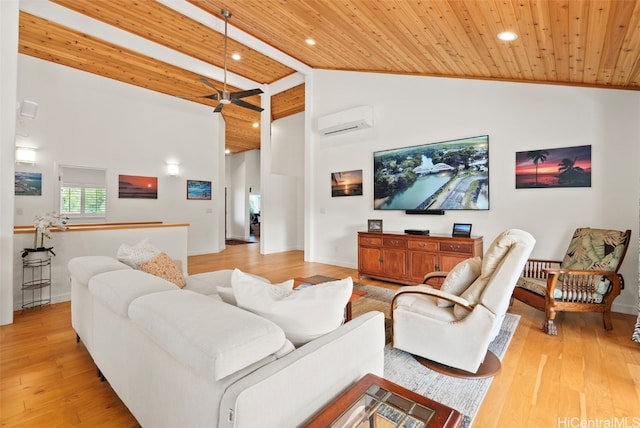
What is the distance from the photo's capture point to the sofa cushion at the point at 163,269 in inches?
96.3

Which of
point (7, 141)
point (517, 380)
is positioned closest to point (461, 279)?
point (517, 380)

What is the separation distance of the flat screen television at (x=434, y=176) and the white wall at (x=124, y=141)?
15.5 ft

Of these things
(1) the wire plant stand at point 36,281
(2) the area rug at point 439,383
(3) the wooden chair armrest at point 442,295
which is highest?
(3) the wooden chair armrest at point 442,295

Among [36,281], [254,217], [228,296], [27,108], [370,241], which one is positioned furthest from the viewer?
[254,217]

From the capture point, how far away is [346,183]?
601 cm

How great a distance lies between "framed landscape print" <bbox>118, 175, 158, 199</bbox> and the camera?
20.8 ft

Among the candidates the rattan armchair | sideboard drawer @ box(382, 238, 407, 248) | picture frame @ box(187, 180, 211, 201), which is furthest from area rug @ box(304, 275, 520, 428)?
picture frame @ box(187, 180, 211, 201)

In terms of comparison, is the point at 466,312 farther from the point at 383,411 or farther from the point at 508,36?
the point at 508,36

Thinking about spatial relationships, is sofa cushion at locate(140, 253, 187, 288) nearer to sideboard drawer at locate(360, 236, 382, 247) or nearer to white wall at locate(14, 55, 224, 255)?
sideboard drawer at locate(360, 236, 382, 247)

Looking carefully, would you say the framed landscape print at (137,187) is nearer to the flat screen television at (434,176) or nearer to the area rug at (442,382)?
the flat screen television at (434,176)

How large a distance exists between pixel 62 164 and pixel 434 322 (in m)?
6.91

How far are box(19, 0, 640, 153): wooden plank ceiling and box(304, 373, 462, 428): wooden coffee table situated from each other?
9.38ft

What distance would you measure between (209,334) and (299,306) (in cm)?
41

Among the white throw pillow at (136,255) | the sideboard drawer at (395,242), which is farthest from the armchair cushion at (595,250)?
the white throw pillow at (136,255)
